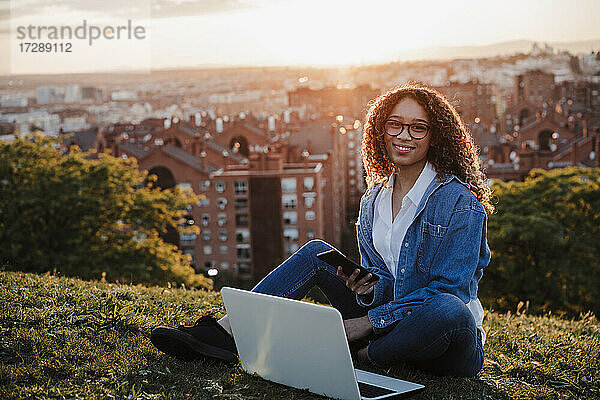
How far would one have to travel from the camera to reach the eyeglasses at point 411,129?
3.13 m

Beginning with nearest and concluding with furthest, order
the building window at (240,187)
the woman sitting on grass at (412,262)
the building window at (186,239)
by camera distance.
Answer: the woman sitting on grass at (412,262)
the building window at (240,187)
the building window at (186,239)

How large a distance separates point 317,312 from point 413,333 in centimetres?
58

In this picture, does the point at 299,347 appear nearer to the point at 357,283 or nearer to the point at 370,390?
the point at 370,390

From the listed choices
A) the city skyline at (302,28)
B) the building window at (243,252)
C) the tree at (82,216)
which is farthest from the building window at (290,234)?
the tree at (82,216)

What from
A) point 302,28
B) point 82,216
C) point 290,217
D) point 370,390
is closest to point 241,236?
point 290,217

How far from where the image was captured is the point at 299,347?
2.66 meters

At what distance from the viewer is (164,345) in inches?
118

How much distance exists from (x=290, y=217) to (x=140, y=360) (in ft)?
89.2

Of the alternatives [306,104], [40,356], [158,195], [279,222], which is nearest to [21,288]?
[40,356]

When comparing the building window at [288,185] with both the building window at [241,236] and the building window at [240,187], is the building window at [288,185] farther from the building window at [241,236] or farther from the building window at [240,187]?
the building window at [241,236]

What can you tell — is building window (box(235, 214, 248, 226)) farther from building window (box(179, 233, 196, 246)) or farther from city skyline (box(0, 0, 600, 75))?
city skyline (box(0, 0, 600, 75))

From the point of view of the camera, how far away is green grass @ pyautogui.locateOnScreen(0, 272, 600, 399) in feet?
8.84

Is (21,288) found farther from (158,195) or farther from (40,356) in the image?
(158,195)

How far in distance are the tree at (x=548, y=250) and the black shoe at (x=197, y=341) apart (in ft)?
46.4
